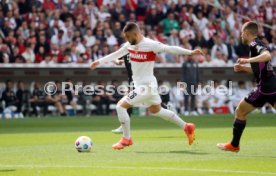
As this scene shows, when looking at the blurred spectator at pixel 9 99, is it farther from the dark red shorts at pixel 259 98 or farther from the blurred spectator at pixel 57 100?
the dark red shorts at pixel 259 98

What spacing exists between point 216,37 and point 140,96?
20.0 meters

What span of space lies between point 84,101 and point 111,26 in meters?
3.51

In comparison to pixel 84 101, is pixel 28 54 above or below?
above

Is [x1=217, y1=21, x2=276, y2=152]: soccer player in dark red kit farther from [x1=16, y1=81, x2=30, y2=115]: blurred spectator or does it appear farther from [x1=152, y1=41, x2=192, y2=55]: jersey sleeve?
[x1=16, y1=81, x2=30, y2=115]: blurred spectator

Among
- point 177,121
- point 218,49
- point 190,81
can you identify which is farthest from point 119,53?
point 218,49

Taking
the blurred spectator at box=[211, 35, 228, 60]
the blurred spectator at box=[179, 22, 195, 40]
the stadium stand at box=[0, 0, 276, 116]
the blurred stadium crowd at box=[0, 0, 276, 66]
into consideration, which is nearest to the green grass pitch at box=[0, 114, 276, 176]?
the stadium stand at box=[0, 0, 276, 116]

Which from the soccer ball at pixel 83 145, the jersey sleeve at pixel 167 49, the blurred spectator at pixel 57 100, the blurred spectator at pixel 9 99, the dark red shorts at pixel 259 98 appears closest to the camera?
the dark red shorts at pixel 259 98

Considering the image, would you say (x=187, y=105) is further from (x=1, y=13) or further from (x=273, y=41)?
(x=1, y=13)

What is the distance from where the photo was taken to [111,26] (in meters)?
33.2

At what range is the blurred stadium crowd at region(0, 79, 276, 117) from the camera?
31.0 meters

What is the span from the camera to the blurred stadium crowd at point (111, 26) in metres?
31.1

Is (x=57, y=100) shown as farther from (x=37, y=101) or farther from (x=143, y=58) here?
(x=143, y=58)

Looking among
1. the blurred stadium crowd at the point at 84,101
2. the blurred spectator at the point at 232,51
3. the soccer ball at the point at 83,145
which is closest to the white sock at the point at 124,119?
the soccer ball at the point at 83,145

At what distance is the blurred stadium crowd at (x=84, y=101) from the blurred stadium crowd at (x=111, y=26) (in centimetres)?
134
